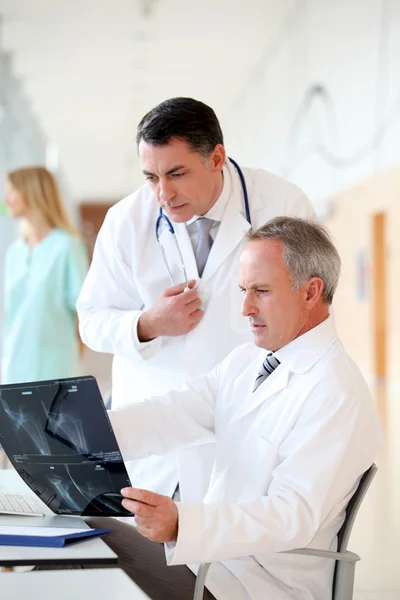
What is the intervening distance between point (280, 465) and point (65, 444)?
1.21 ft

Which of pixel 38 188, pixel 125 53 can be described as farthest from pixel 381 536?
pixel 125 53

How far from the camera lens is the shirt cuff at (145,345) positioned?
2.10 metres

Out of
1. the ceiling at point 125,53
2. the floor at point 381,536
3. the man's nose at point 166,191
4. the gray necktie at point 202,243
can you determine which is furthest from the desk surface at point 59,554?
the ceiling at point 125,53

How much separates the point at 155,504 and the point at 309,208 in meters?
1.14

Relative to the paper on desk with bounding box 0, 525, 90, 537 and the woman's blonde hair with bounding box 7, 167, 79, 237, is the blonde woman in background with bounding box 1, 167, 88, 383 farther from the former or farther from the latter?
the paper on desk with bounding box 0, 525, 90, 537

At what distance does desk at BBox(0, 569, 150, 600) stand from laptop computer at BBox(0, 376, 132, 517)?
0.26 meters

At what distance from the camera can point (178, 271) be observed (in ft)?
7.39

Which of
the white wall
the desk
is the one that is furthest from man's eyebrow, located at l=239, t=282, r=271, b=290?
the white wall

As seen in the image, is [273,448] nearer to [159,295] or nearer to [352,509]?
[352,509]

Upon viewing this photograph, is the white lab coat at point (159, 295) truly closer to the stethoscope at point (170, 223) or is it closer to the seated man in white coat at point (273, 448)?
the stethoscope at point (170, 223)

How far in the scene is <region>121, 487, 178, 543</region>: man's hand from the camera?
129 centimetres

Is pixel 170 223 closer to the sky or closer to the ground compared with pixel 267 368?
closer to the sky

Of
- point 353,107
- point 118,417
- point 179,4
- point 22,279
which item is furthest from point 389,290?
point 118,417

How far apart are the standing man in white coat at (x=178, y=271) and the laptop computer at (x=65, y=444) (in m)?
0.65
